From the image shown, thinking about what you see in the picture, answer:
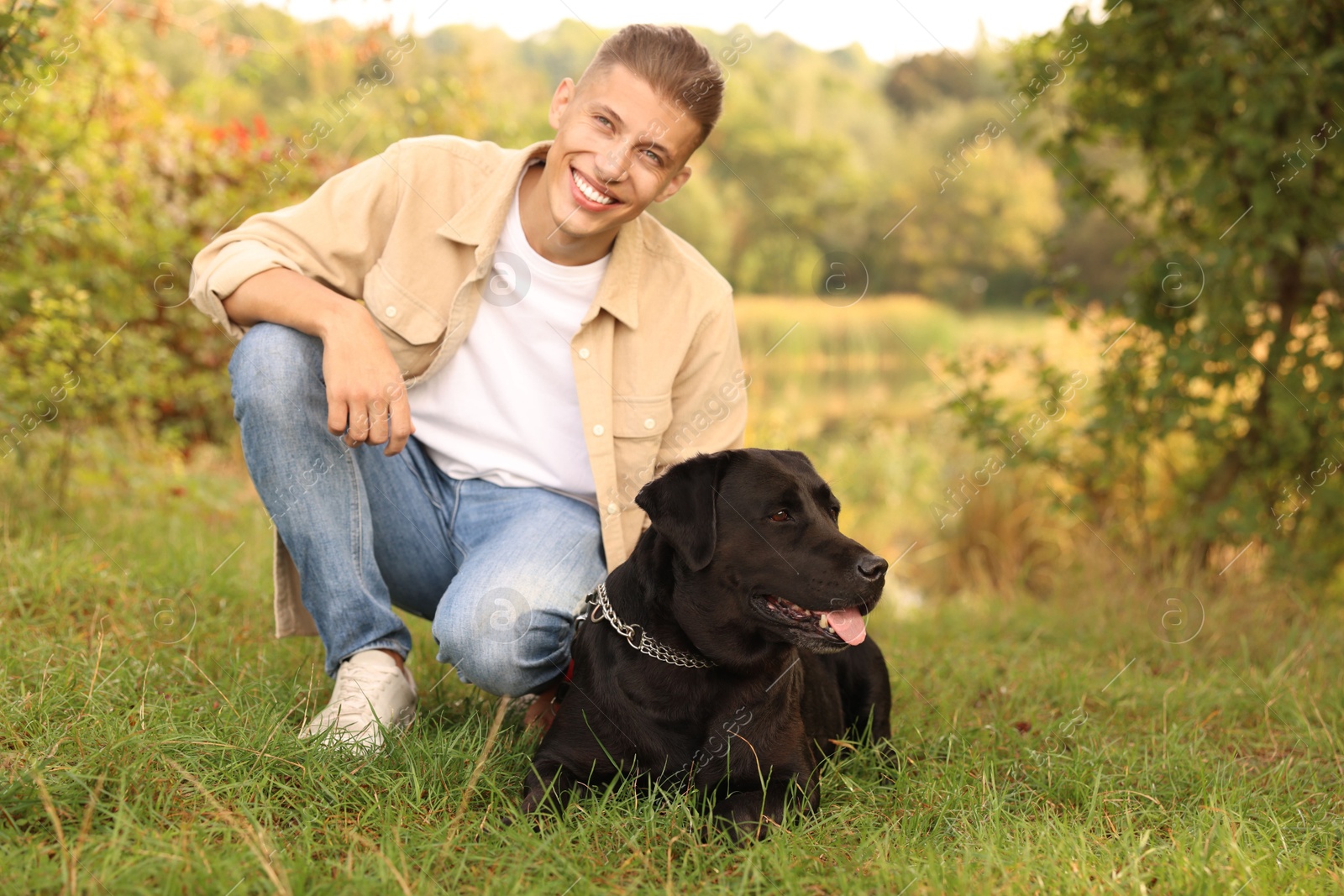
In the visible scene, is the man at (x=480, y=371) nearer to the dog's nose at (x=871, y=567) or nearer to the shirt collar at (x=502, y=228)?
the shirt collar at (x=502, y=228)

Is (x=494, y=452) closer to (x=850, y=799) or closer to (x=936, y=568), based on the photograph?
(x=850, y=799)

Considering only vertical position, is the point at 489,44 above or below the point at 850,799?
above

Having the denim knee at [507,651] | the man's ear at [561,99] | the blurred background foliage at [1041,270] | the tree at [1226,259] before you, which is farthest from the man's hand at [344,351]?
the tree at [1226,259]

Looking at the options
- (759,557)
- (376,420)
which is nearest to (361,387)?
(376,420)

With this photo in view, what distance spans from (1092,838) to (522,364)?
1636mm

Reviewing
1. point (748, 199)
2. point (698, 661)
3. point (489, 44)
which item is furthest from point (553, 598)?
point (748, 199)

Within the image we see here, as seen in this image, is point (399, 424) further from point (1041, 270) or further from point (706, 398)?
point (1041, 270)

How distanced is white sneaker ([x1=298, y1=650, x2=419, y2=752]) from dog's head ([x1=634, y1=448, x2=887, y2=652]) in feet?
2.28

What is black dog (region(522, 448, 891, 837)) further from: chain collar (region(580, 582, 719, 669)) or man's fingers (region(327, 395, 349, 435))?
man's fingers (region(327, 395, 349, 435))

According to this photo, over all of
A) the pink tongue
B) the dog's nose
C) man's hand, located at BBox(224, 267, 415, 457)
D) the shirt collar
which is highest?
the shirt collar

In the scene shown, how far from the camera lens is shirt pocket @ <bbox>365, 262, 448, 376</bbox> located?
2518 millimetres

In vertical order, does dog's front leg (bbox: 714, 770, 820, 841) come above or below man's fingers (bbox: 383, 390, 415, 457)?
below

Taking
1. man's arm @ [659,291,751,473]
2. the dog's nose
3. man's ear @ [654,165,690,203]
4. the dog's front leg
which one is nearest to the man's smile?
man's ear @ [654,165,690,203]

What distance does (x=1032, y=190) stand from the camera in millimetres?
Result: 24703
